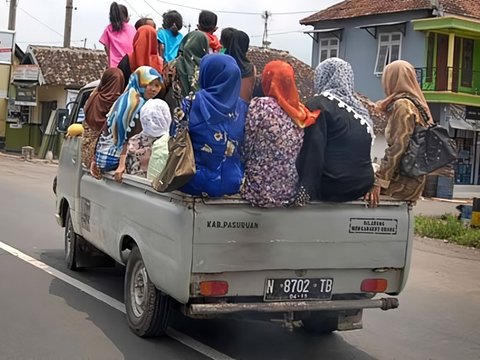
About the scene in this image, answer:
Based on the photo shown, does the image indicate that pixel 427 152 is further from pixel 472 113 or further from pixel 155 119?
pixel 472 113

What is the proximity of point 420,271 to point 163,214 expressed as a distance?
5.79 meters

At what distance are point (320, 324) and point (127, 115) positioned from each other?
8.15 feet

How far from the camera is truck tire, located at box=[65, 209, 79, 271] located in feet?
26.0

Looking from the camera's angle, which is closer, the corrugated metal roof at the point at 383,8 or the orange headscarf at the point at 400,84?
the orange headscarf at the point at 400,84

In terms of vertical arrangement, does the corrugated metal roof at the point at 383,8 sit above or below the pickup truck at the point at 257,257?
above

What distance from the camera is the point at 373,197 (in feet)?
17.4

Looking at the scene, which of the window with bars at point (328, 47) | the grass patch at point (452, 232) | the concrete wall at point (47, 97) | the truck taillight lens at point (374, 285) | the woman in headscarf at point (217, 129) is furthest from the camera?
the concrete wall at point (47, 97)

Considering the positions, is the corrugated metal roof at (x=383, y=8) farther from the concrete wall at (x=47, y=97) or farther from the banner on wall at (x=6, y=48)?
the banner on wall at (x=6, y=48)

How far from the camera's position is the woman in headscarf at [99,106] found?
6.98 m

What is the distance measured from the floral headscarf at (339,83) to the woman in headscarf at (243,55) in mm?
768

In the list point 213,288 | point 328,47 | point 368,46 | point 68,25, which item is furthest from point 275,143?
point 68,25

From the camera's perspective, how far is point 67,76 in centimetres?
3334

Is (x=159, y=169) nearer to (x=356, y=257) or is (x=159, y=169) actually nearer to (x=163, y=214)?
(x=163, y=214)

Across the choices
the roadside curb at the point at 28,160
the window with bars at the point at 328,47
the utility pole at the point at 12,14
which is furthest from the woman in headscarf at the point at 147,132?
the utility pole at the point at 12,14
